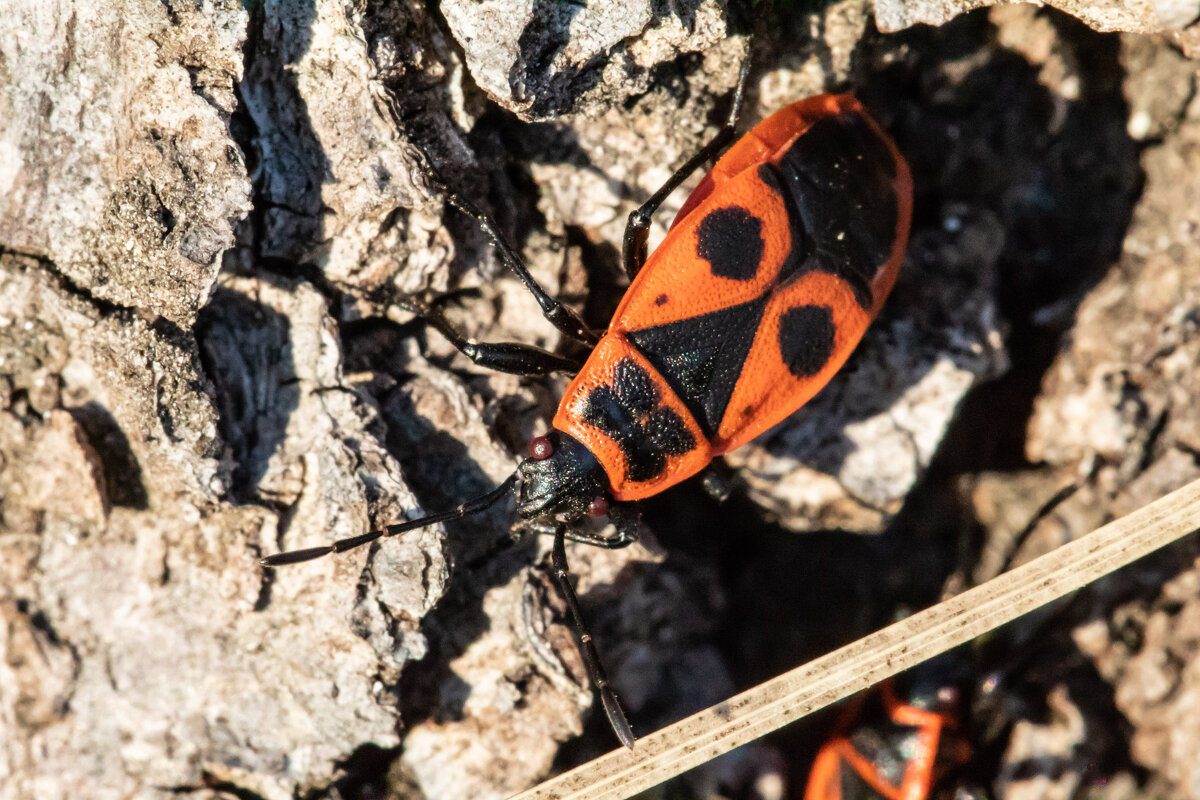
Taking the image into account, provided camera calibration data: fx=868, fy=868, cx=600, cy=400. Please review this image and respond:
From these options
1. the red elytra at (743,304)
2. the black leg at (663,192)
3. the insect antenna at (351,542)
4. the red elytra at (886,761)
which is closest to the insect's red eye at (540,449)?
the red elytra at (743,304)

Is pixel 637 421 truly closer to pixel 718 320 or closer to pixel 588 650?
pixel 718 320

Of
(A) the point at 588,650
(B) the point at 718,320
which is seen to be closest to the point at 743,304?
(B) the point at 718,320

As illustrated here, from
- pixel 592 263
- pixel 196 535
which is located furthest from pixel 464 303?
pixel 196 535

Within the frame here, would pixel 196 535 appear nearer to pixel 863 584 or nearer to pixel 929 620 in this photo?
pixel 929 620

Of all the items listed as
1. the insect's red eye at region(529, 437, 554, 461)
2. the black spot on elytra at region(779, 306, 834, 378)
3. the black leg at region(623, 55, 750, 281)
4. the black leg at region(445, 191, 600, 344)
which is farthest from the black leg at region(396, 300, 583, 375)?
the black spot on elytra at region(779, 306, 834, 378)

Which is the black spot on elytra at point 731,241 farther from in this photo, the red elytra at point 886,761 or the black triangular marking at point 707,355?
the red elytra at point 886,761
